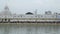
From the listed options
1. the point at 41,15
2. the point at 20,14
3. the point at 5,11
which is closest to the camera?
the point at 41,15

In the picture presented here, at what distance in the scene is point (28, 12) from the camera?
4228 cm

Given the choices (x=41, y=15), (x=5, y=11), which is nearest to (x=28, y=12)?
(x=41, y=15)

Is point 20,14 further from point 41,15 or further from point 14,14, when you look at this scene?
point 41,15

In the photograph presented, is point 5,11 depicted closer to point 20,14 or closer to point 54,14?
point 20,14

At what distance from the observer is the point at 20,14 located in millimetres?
40688

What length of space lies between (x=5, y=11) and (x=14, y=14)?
1080cm

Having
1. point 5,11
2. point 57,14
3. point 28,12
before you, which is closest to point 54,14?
point 57,14

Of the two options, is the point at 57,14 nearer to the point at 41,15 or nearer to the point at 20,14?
the point at 41,15

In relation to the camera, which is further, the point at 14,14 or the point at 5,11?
the point at 5,11

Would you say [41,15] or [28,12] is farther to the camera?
Result: [28,12]

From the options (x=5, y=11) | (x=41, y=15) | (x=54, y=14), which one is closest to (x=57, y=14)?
(x=54, y=14)

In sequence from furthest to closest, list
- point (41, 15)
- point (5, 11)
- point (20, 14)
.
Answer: point (5, 11), point (20, 14), point (41, 15)

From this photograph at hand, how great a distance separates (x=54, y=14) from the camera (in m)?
38.2

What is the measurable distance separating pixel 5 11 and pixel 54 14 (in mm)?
16765
